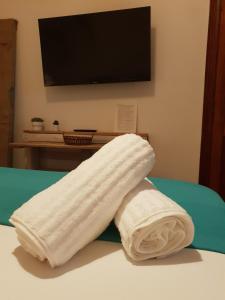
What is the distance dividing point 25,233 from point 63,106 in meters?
2.00

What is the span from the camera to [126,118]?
221cm

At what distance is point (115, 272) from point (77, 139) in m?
1.60

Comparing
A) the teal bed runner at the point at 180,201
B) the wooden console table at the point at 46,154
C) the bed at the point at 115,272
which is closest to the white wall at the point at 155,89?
the wooden console table at the point at 46,154

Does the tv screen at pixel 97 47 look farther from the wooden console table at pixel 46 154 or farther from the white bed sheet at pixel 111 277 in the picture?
the white bed sheet at pixel 111 277

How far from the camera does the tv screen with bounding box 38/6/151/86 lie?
6.61 ft

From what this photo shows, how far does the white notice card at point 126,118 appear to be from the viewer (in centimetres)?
220

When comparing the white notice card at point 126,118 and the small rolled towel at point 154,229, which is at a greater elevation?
the white notice card at point 126,118

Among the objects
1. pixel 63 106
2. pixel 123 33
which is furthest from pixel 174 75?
pixel 63 106

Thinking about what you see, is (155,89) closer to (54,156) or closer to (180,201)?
(54,156)

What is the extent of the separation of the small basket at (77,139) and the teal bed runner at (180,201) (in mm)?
918

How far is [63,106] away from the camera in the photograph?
237cm

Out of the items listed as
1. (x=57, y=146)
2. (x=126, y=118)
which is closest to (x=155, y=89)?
(x=126, y=118)

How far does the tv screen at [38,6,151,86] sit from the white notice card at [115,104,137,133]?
230 mm

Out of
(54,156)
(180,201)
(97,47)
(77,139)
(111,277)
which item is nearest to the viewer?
(111,277)
